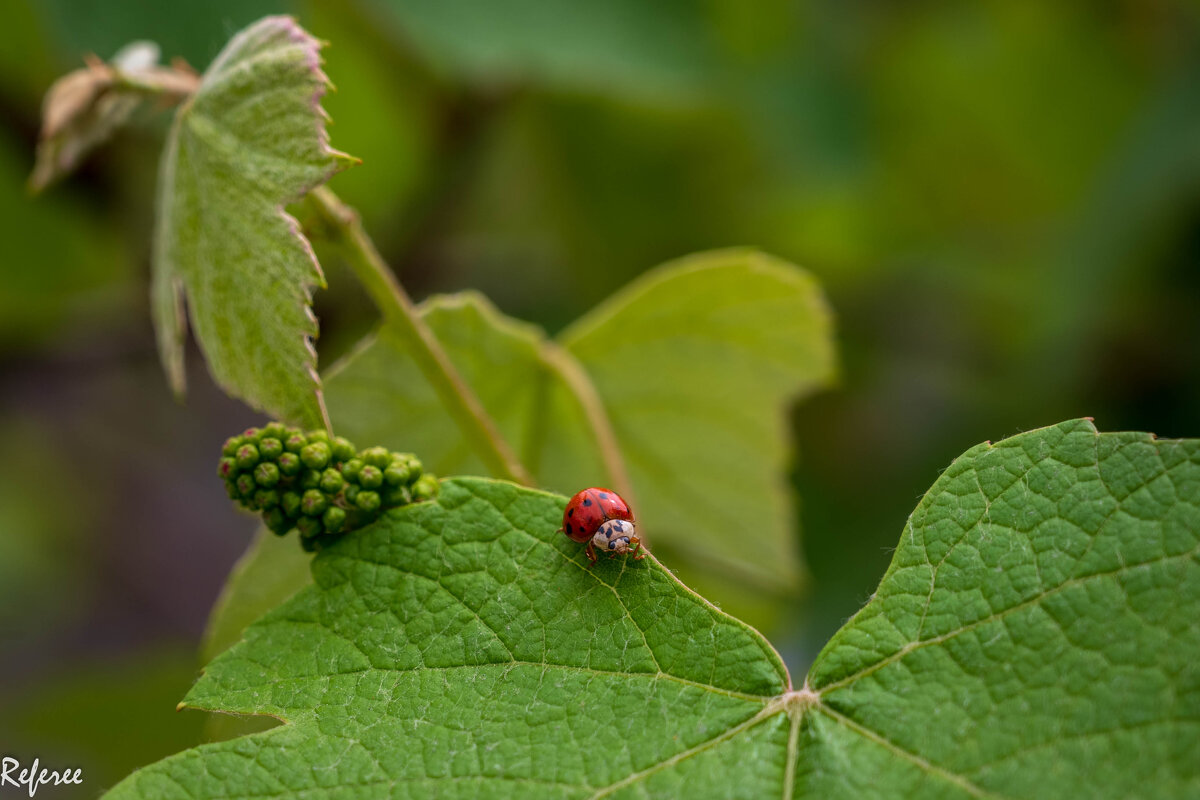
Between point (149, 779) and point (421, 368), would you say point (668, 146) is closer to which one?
point (421, 368)

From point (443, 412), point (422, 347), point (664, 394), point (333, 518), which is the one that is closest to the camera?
point (333, 518)

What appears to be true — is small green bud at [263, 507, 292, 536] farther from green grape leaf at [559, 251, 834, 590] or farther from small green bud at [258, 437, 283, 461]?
green grape leaf at [559, 251, 834, 590]

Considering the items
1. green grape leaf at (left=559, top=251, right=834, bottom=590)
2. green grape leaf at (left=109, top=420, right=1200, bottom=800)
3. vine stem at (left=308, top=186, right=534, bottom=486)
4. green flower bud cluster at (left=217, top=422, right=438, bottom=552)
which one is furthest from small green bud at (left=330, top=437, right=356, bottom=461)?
green grape leaf at (left=559, top=251, right=834, bottom=590)

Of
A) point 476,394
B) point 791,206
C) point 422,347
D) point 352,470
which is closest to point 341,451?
point 352,470

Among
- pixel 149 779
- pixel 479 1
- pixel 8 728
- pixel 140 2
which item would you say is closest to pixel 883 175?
pixel 479 1

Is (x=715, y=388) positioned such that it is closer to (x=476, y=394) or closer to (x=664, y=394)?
(x=664, y=394)

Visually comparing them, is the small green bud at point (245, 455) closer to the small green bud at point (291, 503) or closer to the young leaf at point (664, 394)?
the small green bud at point (291, 503)
